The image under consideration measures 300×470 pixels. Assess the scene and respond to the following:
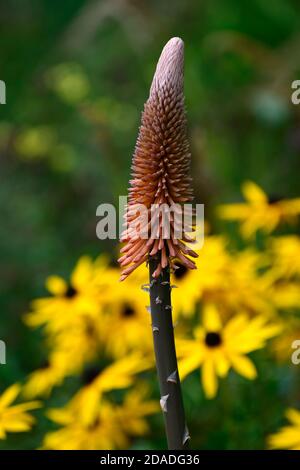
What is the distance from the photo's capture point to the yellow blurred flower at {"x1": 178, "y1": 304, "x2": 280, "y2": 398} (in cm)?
177

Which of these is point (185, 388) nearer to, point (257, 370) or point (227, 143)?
point (257, 370)

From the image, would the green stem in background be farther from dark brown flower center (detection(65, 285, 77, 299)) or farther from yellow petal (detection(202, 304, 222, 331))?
dark brown flower center (detection(65, 285, 77, 299))

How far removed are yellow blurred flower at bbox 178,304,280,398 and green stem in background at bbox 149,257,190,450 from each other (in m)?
0.52

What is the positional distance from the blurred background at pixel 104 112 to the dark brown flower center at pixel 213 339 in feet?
3.72

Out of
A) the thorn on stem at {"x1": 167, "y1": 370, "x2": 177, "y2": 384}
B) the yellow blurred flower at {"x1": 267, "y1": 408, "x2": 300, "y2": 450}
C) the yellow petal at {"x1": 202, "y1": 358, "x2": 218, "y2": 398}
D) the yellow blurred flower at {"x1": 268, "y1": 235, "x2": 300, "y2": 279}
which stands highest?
the yellow blurred flower at {"x1": 268, "y1": 235, "x2": 300, "y2": 279}

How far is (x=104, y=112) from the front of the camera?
3.56 m

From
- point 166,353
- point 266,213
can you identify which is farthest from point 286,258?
point 166,353

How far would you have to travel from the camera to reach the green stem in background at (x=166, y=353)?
118 cm

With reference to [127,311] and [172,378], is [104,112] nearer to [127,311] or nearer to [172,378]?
[127,311]

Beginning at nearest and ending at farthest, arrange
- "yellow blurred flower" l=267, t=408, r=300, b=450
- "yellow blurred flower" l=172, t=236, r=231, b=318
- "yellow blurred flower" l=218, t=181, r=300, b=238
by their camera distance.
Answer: "yellow blurred flower" l=267, t=408, r=300, b=450, "yellow blurred flower" l=172, t=236, r=231, b=318, "yellow blurred flower" l=218, t=181, r=300, b=238

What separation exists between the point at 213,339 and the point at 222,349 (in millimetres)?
34

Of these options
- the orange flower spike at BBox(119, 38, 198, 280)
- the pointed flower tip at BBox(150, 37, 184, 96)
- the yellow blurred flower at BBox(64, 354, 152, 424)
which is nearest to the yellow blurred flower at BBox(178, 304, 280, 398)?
the yellow blurred flower at BBox(64, 354, 152, 424)

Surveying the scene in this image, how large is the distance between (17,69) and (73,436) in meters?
3.15

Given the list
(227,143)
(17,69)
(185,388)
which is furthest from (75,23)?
(185,388)
